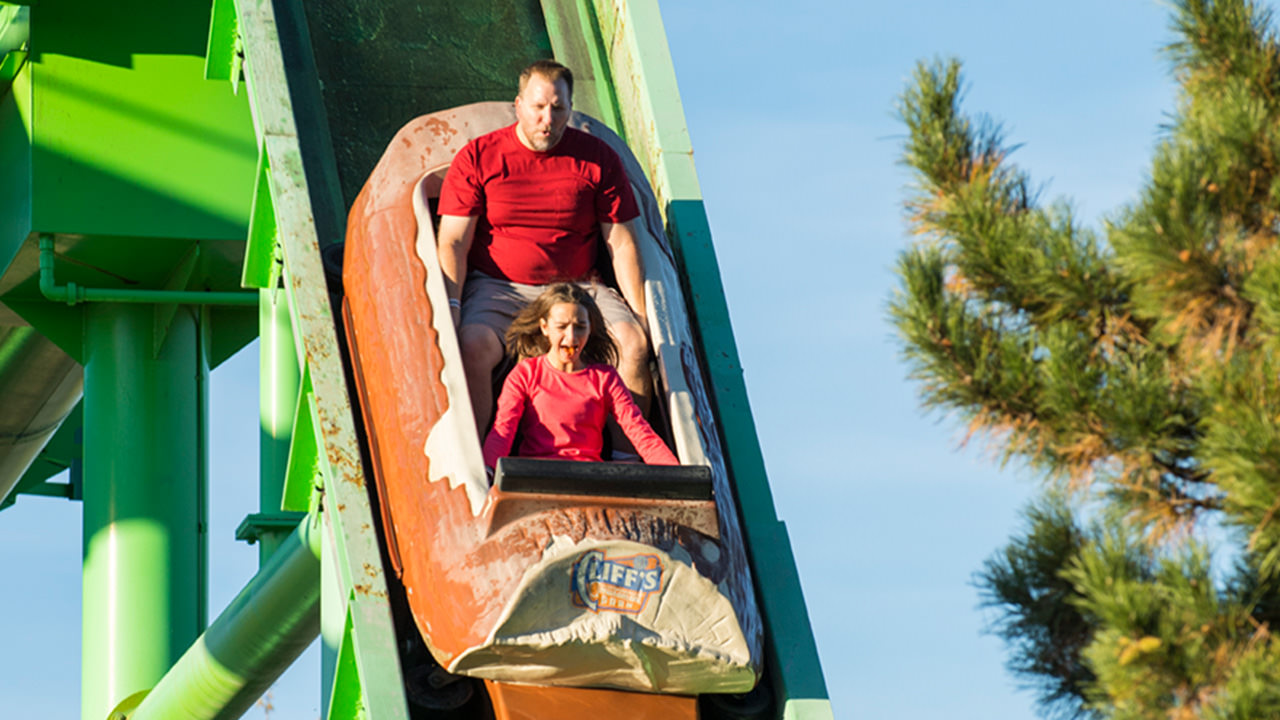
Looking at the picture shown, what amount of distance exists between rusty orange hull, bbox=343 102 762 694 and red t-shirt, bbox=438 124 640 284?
25cm

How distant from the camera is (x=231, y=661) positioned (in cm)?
745

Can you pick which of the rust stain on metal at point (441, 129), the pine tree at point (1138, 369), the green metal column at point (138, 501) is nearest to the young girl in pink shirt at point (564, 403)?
the rust stain on metal at point (441, 129)

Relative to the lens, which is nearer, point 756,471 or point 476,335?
point 476,335

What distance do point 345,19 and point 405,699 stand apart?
3.54 metres

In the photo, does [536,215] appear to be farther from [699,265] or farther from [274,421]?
[274,421]

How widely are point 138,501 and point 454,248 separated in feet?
13.1

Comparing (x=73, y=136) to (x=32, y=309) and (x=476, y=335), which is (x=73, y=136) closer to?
(x=32, y=309)

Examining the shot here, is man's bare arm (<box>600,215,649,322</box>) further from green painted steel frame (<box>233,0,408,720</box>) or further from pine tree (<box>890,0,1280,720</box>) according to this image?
pine tree (<box>890,0,1280,720</box>)

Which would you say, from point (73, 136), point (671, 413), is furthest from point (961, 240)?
point (73, 136)

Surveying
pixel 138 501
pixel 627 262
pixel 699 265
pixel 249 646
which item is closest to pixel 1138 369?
pixel 627 262

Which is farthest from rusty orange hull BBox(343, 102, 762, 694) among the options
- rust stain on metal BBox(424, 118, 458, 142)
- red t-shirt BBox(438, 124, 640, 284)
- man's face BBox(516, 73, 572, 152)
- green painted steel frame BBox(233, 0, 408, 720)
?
rust stain on metal BBox(424, 118, 458, 142)

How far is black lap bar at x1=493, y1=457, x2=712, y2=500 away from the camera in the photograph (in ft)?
15.4

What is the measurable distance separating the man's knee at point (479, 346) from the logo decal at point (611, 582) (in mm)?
917

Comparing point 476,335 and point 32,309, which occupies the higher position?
point 32,309
